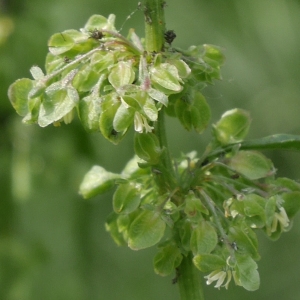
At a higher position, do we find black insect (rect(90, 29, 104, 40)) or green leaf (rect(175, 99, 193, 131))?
black insect (rect(90, 29, 104, 40))

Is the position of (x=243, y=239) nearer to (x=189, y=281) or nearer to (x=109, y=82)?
(x=189, y=281)

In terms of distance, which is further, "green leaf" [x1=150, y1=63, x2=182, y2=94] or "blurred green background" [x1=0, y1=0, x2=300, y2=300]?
"blurred green background" [x1=0, y1=0, x2=300, y2=300]

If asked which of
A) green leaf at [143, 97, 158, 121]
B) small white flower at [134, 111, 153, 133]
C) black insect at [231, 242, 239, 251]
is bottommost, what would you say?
black insect at [231, 242, 239, 251]

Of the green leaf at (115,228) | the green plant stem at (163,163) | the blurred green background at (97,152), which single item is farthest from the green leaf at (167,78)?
the blurred green background at (97,152)

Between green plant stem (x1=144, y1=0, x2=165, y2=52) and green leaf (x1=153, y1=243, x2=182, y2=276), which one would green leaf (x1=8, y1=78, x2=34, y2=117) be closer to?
green plant stem (x1=144, y1=0, x2=165, y2=52)

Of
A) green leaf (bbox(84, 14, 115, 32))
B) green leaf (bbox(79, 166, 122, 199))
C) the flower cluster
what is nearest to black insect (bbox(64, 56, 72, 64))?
the flower cluster

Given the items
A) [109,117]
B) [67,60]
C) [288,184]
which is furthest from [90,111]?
[288,184]

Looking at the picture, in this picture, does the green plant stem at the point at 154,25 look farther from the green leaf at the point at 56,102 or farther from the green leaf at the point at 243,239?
the green leaf at the point at 243,239

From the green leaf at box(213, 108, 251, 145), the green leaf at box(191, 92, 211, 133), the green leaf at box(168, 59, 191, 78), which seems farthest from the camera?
the green leaf at box(213, 108, 251, 145)

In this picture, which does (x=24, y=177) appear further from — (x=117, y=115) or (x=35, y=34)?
(x=117, y=115)
